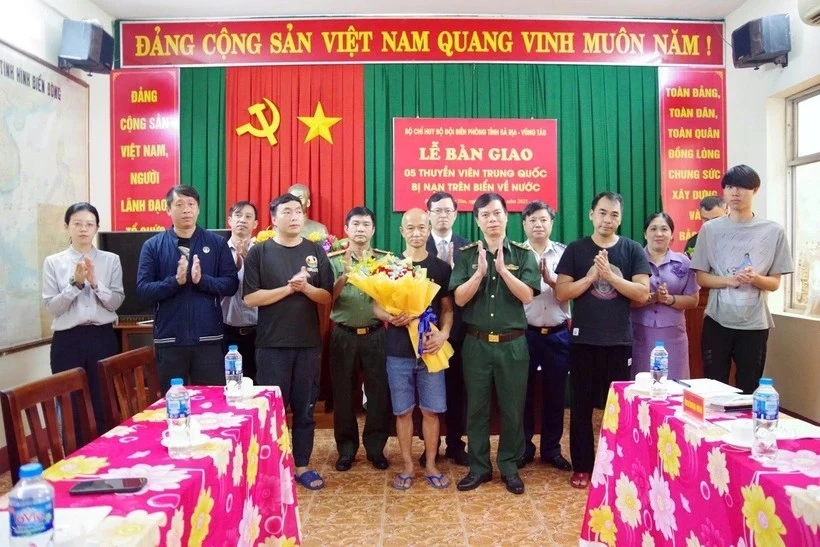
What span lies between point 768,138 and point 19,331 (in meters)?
5.45

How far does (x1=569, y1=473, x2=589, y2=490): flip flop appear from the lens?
10.0 ft

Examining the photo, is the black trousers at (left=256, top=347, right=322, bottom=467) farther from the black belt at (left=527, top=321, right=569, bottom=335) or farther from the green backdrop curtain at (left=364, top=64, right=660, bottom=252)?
the green backdrop curtain at (left=364, top=64, right=660, bottom=252)

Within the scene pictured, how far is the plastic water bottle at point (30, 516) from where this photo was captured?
1.00 m

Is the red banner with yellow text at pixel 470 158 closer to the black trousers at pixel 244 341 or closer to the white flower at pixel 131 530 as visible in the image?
the black trousers at pixel 244 341

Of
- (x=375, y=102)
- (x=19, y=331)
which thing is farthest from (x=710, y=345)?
(x=19, y=331)

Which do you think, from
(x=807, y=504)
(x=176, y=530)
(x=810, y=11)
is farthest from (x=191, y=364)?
(x=810, y=11)

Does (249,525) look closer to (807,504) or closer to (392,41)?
(807,504)

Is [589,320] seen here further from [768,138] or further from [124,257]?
[124,257]

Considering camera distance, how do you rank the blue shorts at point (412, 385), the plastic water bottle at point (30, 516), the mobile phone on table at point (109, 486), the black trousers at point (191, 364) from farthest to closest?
the blue shorts at point (412, 385)
the black trousers at point (191, 364)
the mobile phone on table at point (109, 486)
the plastic water bottle at point (30, 516)

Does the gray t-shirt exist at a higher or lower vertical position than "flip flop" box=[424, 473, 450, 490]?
higher

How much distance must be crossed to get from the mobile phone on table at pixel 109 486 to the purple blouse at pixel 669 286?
269cm

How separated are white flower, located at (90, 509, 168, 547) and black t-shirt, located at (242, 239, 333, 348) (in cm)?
179

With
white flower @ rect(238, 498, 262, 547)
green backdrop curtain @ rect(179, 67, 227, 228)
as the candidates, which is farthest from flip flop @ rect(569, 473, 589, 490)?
green backdrop curtain @ rect(179, 67, 227, 228)

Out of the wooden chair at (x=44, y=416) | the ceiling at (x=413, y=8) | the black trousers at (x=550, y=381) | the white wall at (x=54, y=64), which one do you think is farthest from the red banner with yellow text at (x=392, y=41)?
the wooden chair at (x=44, y=416)
